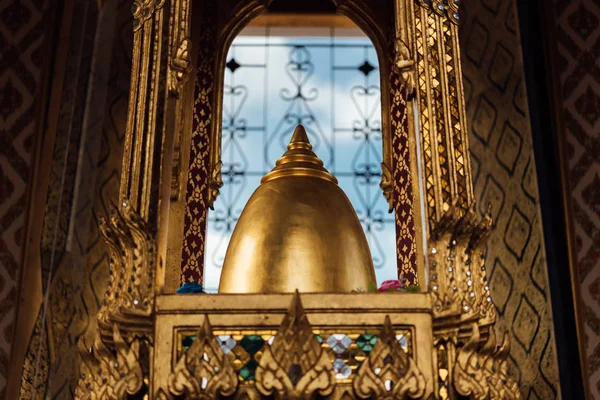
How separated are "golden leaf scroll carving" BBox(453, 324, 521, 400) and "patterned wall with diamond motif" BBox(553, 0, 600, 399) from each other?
118 cm

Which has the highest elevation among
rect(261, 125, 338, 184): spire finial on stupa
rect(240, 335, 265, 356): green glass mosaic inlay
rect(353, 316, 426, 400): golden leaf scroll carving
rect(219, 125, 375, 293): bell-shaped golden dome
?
rect(261, 125, 338, 184): spire finial on stupa

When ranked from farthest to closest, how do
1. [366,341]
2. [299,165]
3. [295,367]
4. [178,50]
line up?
[299,165], [178,50], [366,341], [295,367]

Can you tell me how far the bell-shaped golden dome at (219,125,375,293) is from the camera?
2.61m

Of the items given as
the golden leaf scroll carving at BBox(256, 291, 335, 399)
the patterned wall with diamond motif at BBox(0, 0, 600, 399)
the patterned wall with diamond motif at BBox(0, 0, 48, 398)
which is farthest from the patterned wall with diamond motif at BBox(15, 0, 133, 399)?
the golden leaf scroll carving at BBox(256, 291, 335, 399)

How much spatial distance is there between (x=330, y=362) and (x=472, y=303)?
35 centimetres

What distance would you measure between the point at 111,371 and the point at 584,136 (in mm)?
2133

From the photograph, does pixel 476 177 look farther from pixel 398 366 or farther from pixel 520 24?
pixel 398 366

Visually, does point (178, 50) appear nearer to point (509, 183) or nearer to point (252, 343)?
point (252, 343)

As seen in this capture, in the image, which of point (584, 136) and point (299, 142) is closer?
point (299, 142)

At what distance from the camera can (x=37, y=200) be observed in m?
3.61

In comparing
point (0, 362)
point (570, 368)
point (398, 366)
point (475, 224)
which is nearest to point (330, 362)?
point (398, 366)

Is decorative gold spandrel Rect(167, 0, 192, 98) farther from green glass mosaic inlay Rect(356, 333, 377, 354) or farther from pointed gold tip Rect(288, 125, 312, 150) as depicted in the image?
green glass mosaic inlay Rect(356, 333, 377, 354)

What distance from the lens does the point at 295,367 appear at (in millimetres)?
2061

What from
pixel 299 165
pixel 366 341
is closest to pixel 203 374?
pixel 366 341
